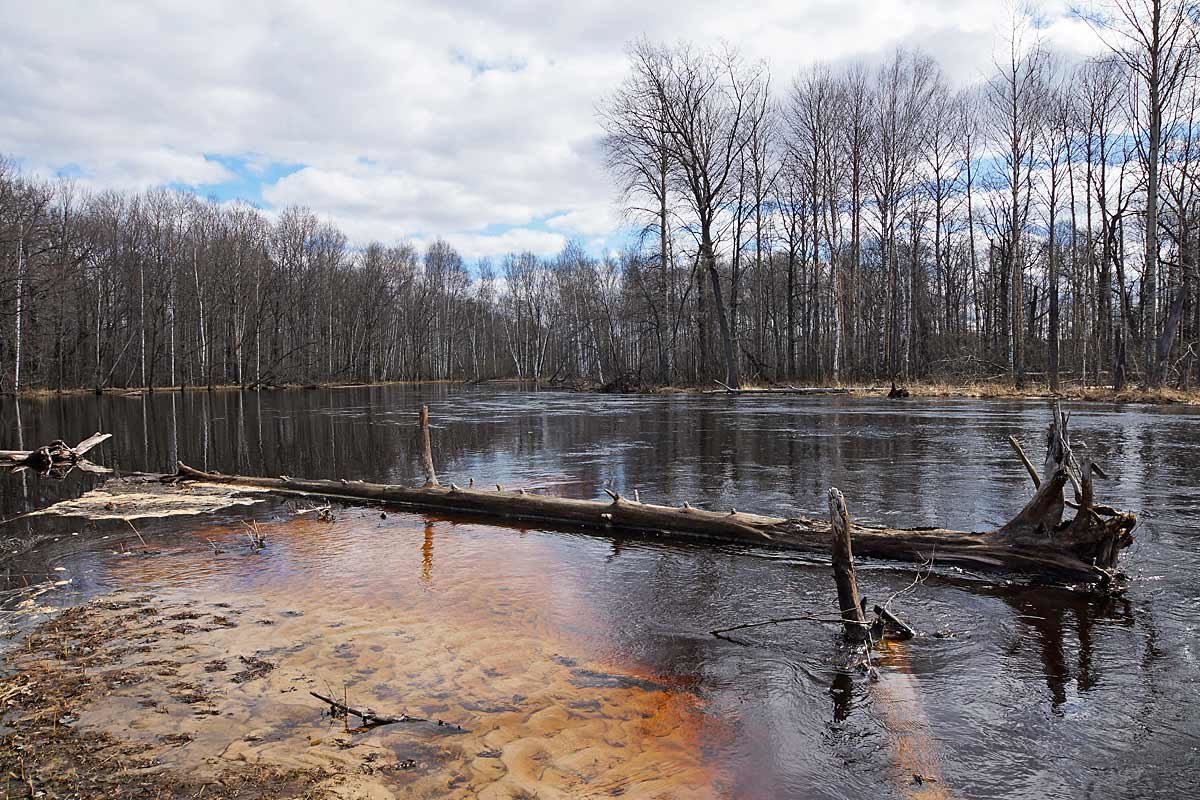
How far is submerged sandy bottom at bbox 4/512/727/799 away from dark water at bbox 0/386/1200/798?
0.42 m

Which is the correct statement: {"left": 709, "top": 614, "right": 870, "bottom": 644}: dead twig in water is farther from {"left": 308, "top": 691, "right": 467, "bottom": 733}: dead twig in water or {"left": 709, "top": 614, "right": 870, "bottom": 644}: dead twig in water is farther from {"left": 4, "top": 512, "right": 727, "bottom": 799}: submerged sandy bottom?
{"left": 308, "top": 691, "right": 467, "bottom": 733}: dead twig in water

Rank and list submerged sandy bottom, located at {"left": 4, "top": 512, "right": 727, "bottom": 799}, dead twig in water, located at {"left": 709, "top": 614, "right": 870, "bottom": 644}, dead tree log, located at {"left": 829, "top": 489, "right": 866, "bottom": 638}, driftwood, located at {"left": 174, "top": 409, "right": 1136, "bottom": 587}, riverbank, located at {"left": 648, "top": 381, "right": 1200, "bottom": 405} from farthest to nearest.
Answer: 1. riverbank, located at {"left": 648, "top": 381, "right": 1200, "bottom": 405}
2. driftwood, located at {"left": 174, "top": 409, "right": 1136, "bottom": 587}
3. dead twig in water, located at {"left": 709, "top": 614, "right": 870, "bottom": 644}
4. dead tree log, located at {"left": 829, "top": 489, "right": 866, "bottom": 638}
5. submerged sandy bottom, located at {"left": 4, "top": 512, "right": 727, "bottom": 799}

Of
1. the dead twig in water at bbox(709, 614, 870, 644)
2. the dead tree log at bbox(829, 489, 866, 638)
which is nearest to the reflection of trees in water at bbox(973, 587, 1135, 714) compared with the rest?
the dead tree log at bbox(829, 489, 866, 638)

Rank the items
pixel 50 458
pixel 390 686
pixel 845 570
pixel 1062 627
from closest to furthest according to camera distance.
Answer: pixel 390 686
pixel 845 570
pixel 1062 627
pixel 50 458

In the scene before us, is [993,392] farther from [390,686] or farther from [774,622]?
[390,686]

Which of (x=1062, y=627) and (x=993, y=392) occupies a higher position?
(x=993, y=392)

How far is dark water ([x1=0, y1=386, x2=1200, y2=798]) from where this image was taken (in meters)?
3.94

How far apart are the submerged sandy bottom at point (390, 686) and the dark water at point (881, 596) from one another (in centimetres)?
42

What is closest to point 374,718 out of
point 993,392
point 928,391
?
point 993,392

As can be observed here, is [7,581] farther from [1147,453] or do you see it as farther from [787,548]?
[1147,453]

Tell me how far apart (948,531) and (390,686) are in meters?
5.56

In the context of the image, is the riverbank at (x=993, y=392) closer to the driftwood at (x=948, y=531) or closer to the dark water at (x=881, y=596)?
the dark water at (x=881, y=596)

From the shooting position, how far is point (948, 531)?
712cm

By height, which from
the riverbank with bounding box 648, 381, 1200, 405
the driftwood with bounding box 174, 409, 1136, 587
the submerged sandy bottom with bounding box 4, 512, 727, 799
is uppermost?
the riverbank with bounding box 648, 381, 1200, 405
